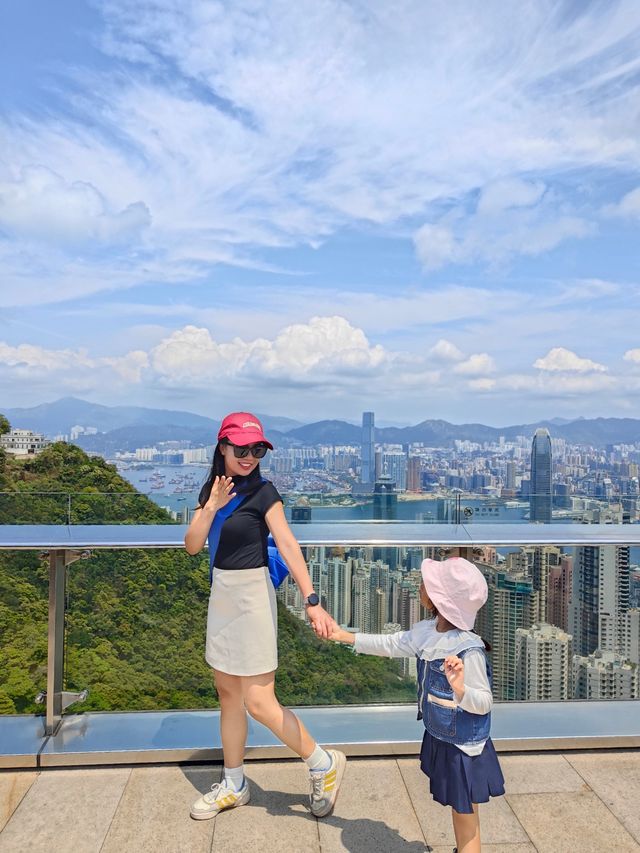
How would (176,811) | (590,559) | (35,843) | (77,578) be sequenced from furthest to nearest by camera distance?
(590,559) → (77,578) → (176,811) → (35,843)

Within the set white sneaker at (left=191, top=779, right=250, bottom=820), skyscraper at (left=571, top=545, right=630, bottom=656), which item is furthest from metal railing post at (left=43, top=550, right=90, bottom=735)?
skyscraper at (left=571, top=545, right=630, bottom=656)

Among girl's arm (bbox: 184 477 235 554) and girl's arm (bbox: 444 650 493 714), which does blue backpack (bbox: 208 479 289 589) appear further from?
Result: girl's arm (bbox: 444 650 493 714)

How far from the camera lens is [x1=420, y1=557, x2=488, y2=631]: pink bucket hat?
7.10ft

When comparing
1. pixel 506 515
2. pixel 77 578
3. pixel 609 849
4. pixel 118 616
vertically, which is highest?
pixel 506 515

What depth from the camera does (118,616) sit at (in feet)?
11.7

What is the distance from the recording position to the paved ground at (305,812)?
2592 mm

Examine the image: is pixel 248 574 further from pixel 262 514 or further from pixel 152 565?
pixel 152 565

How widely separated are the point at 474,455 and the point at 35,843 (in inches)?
1294

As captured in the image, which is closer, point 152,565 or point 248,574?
point 248,574

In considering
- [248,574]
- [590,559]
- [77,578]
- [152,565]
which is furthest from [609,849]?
[77,578]

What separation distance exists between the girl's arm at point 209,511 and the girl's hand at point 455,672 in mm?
1067

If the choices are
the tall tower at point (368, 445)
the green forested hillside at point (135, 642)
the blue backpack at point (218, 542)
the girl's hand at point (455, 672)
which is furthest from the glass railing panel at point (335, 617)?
the tall tower at point (368, 445)

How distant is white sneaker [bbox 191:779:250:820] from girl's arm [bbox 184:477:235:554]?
1046 mm

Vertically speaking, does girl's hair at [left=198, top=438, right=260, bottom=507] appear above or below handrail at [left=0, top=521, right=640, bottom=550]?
above
